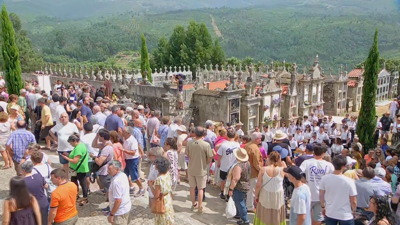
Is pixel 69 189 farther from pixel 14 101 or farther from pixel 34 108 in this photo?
pixel 34 108

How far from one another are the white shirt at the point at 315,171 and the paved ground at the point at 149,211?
166 cm

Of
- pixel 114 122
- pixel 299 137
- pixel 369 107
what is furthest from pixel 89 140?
pixel 369 107

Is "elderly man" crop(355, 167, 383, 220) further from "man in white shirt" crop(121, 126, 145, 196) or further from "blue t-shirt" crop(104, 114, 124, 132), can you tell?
"blue t-shirt" crop(104, 114, 124, 132)

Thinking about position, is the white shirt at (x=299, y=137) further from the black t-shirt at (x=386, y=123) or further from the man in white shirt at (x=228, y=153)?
the man in white shirt at (x=228, y=153)

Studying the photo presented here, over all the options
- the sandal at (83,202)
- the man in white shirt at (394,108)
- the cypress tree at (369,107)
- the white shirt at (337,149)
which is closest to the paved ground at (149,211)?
the sandal at (83,202)

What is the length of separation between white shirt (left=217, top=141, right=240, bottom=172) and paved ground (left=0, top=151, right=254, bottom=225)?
38.6 inches

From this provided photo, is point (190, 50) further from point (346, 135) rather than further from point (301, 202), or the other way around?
point (301, 202)

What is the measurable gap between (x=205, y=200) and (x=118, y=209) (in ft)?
9.33

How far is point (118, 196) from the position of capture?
541 centimetres

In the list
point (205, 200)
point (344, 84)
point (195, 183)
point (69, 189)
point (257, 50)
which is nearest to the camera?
point (69, 189)

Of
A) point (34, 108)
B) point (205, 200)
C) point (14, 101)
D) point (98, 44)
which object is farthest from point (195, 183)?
point (98, 44)

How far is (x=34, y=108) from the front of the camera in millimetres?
11695

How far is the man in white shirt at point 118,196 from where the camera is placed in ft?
17.8

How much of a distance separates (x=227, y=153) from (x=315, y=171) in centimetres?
180
